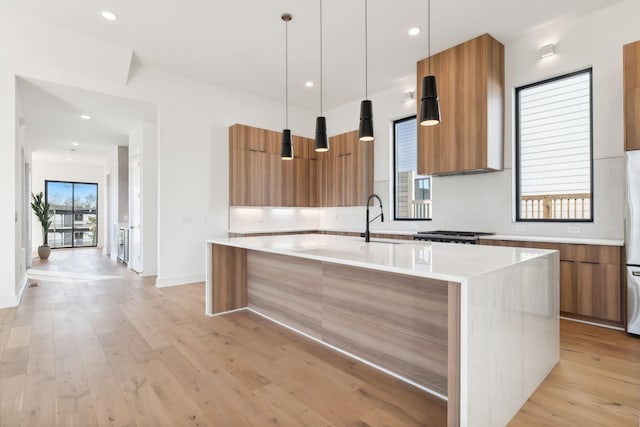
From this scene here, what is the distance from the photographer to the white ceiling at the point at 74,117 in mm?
4367

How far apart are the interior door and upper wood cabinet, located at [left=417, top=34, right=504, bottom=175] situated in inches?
210

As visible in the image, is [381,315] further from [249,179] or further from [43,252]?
[43,252]

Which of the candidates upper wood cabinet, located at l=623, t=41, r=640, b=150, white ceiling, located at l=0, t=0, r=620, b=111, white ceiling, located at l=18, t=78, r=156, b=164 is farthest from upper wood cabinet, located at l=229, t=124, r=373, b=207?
upper wood cabinet, located at l=623, t=41, r=640, b=150

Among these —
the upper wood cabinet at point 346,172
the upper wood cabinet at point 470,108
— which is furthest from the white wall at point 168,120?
the upper wood cabinet at point 470,108

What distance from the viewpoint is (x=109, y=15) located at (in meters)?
3.50

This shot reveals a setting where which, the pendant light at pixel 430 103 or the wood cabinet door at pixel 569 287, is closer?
the pendant light at pixel 430 103

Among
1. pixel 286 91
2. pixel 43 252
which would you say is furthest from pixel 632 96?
pixel 43 252

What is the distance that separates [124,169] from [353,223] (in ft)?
18.4

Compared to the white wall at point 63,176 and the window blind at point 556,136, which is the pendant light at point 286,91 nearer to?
the window blind at point 556,136

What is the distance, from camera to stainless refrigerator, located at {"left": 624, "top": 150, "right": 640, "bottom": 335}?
111 inches

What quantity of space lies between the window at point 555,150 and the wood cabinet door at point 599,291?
693 mm

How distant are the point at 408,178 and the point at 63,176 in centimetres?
1100

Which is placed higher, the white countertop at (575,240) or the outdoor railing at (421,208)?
the outdoor railing at (421,208)

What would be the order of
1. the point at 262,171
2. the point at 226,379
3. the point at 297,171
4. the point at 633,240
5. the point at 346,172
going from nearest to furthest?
the point at 226,379
the point at 633,240
the point at 262,171
the point at 346,172
the point at 297,171
